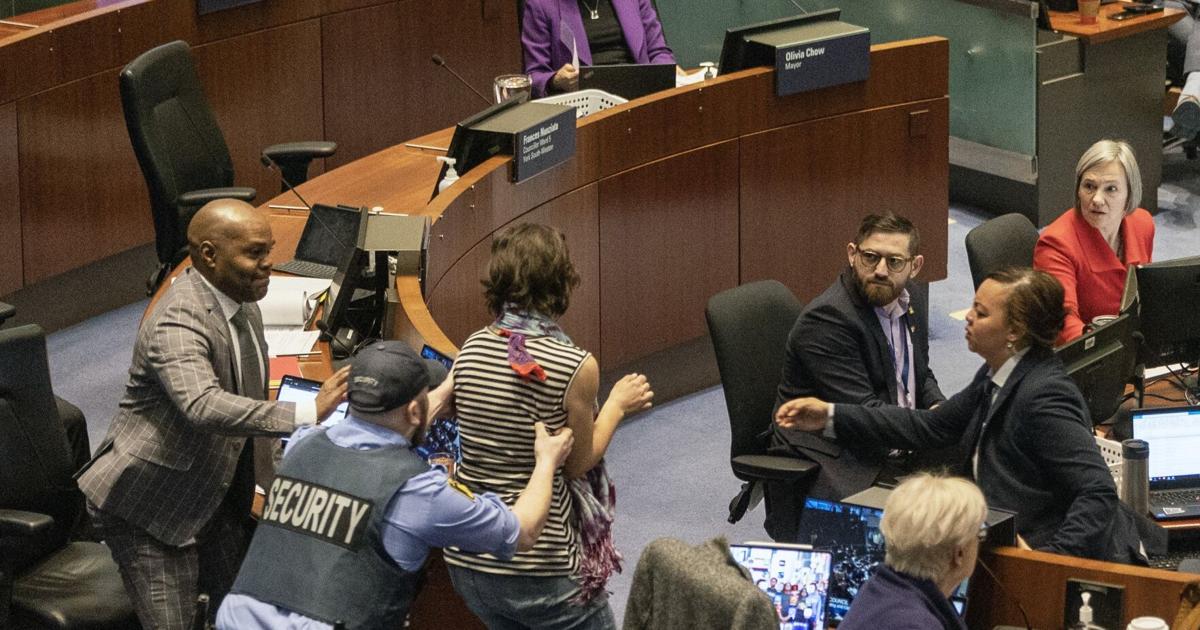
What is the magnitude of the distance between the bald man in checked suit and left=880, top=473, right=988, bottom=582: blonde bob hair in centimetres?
125

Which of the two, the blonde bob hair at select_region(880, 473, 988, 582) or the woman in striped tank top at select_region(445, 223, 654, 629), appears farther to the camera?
the woman in striped tank top at select_region(445, 223, 654, 629)

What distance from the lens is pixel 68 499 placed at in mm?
4133

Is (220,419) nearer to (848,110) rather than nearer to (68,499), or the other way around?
(68,499)

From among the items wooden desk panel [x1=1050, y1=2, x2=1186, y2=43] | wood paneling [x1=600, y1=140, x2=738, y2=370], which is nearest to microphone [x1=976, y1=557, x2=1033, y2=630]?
wood paneling [x1=600, y1=140, x2=738, y2=370]

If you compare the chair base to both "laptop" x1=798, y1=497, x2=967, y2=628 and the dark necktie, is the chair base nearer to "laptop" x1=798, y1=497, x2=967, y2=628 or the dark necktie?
the dark necktie

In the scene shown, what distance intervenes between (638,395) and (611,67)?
292 cm

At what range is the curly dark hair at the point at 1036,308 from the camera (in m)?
3.76

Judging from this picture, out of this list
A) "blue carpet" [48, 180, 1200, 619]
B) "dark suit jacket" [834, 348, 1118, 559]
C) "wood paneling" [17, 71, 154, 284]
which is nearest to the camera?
"dark suit jacket" [834, 348, 1118, 559]

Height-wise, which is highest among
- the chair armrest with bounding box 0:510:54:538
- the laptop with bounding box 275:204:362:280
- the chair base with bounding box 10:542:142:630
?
the laptop with bounding box 275:204:362:280

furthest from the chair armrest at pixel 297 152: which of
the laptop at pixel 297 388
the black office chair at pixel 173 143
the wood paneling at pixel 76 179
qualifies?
the laptop at pixel 297 388

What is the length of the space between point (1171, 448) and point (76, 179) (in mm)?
4309

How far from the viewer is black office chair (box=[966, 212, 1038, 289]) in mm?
5297

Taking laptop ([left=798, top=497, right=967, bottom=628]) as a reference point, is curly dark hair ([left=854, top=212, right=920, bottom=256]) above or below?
above

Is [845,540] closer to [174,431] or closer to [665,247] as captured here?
[174,431]
